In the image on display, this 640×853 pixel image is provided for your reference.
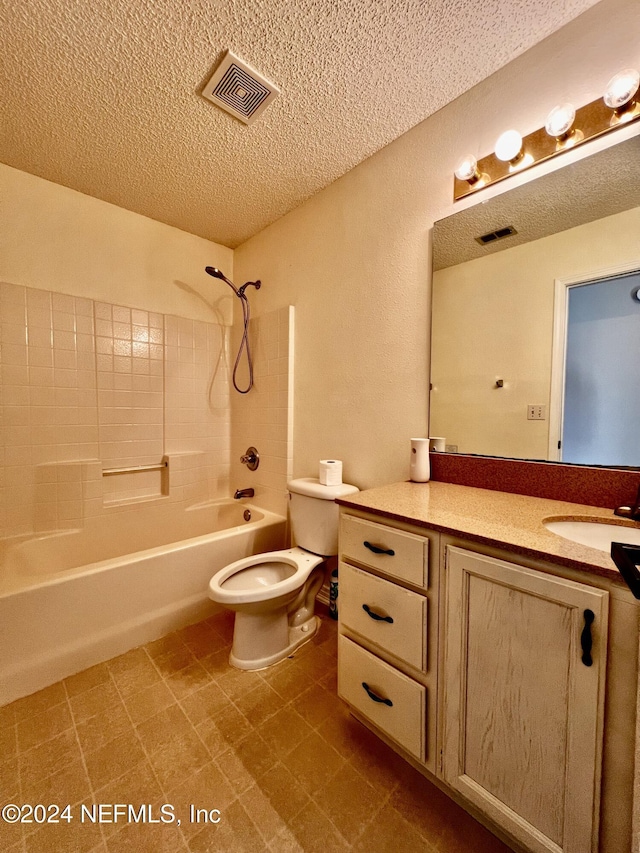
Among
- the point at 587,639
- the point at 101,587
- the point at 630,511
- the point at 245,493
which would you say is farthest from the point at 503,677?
the point at 245,493

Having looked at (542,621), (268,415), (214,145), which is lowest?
(542,621)

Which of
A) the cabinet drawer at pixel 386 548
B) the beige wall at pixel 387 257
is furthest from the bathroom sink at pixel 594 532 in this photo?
the beige wall at pixel 387 257

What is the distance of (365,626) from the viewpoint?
3.39 feet

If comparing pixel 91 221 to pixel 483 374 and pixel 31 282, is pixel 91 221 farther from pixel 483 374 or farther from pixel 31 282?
pixel 483 374

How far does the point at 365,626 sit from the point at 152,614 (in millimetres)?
1110

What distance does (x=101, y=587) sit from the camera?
1406mm

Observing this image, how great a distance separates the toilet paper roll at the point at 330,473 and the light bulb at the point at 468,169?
128 centimetres

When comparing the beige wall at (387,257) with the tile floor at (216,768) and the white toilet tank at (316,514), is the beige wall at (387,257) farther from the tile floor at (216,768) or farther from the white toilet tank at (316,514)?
the tile floor at (216,768)

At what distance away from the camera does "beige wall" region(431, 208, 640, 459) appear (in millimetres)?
1037

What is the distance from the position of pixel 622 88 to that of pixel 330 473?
62.8 inches

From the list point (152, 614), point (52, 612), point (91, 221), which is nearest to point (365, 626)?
point (152, 614)

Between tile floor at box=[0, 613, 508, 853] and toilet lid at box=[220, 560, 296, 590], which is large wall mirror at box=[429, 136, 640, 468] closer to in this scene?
toilet lid at box=[220, 560, 296, 590]

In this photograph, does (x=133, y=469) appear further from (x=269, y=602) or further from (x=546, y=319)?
(x=546, y=319)

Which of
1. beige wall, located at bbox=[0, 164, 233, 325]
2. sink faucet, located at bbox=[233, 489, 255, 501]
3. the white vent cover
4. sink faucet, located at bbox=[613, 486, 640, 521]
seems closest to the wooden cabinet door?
sink faucet, located at bbox=[613, 486, 640, 521]
